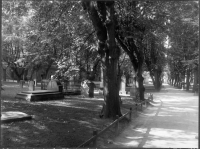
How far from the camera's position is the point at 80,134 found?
6.98 meters

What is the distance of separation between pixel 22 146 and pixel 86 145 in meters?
1.53

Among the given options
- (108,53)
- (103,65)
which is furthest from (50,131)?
(108,53)

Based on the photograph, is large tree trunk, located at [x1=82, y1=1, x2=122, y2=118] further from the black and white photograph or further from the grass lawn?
the grass lawn

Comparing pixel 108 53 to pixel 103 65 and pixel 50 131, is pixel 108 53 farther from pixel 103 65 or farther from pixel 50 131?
pixel 50 131

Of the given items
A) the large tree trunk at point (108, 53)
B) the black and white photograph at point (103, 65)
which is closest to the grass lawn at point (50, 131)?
the black and white photograph at point (103, 65)

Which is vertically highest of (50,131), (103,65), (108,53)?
(108,53)

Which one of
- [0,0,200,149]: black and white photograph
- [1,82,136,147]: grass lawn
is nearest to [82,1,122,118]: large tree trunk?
[0,0,200,149]: black and white photograph

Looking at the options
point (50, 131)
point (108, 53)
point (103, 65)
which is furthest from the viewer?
point (103, 65)

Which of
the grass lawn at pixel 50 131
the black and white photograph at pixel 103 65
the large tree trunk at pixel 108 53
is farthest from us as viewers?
the large tree trunk at pixel 108 53

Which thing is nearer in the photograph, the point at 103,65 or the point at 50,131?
the point at 50,131

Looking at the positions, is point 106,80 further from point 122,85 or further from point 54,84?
point 122,85

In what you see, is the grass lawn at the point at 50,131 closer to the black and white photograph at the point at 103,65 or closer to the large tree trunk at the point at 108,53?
the black and white photograph at the point at 103,65

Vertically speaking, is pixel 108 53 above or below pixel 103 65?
above

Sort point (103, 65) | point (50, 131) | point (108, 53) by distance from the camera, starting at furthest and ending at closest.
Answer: point (103, 65), point (108, 53), point (50, 131)
